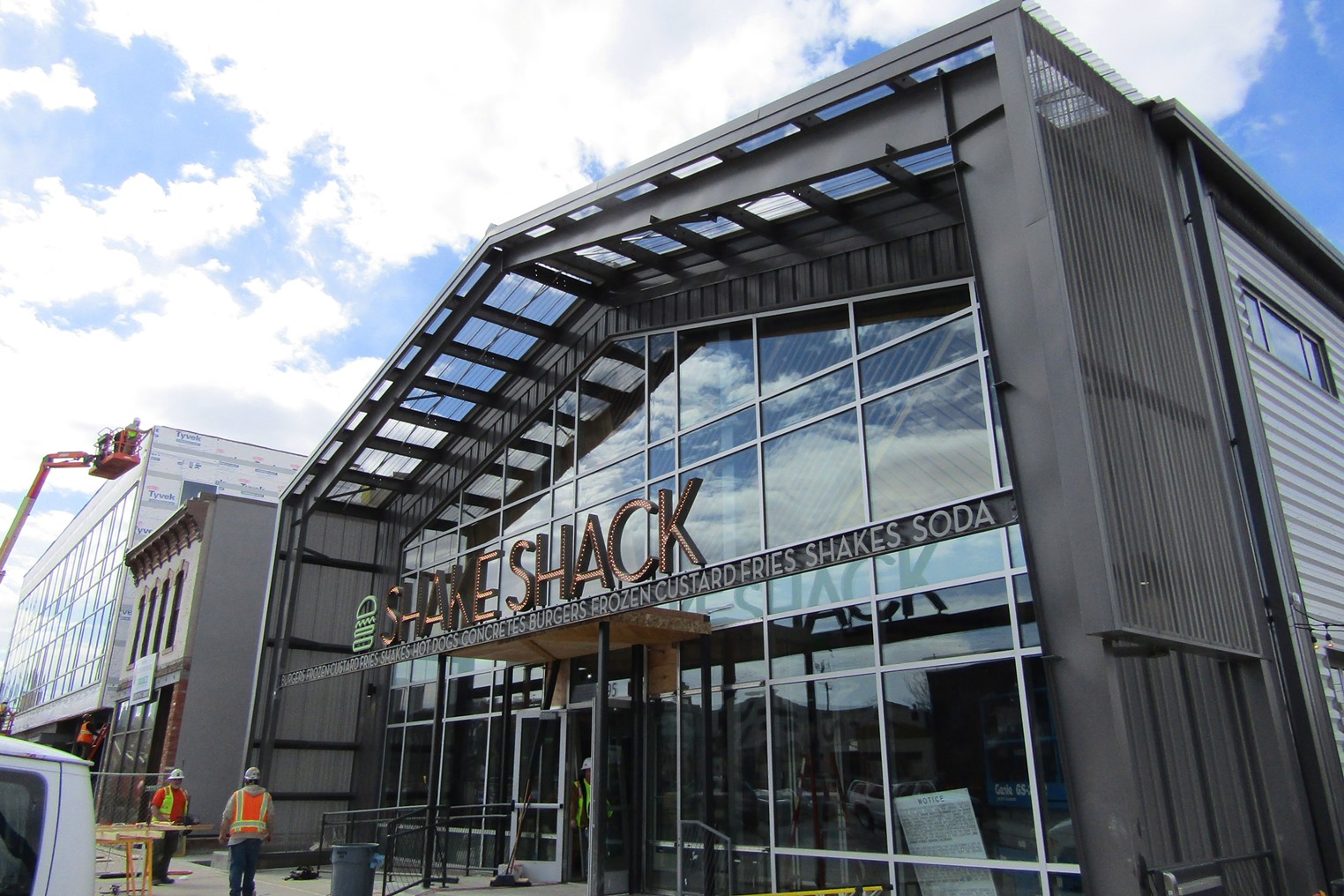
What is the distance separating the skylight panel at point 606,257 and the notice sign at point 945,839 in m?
8.63

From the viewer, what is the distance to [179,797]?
47.4 ft

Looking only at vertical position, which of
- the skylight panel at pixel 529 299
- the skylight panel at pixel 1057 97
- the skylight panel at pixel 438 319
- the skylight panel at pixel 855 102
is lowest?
the skylight panel at pixel 1057 97

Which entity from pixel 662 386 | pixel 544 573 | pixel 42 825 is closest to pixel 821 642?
pixel 544 573

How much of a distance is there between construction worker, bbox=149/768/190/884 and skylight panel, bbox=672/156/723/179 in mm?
11383

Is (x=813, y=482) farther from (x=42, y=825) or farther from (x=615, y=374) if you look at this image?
(x=42, y=825)

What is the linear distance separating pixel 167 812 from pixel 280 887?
2.16 meters

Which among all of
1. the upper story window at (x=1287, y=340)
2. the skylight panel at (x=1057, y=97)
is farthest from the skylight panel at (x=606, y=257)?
the upper story window at (x=1287, y=340)

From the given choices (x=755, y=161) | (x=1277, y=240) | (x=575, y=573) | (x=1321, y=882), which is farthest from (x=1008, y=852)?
(x=1277, y=240)

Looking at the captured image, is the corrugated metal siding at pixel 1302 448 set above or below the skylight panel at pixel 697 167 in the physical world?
below

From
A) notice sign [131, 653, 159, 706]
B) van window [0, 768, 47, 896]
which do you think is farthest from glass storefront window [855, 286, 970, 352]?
notice sign [131, 653, 159, 706]

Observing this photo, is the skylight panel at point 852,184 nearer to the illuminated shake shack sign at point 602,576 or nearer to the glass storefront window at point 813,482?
the glass storefront window at point 813,482

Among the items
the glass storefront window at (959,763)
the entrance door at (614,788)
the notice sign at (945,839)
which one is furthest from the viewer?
the entrance door at (614,788)

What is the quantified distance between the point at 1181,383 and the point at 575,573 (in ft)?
25.8

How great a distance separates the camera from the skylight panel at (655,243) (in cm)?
1348
